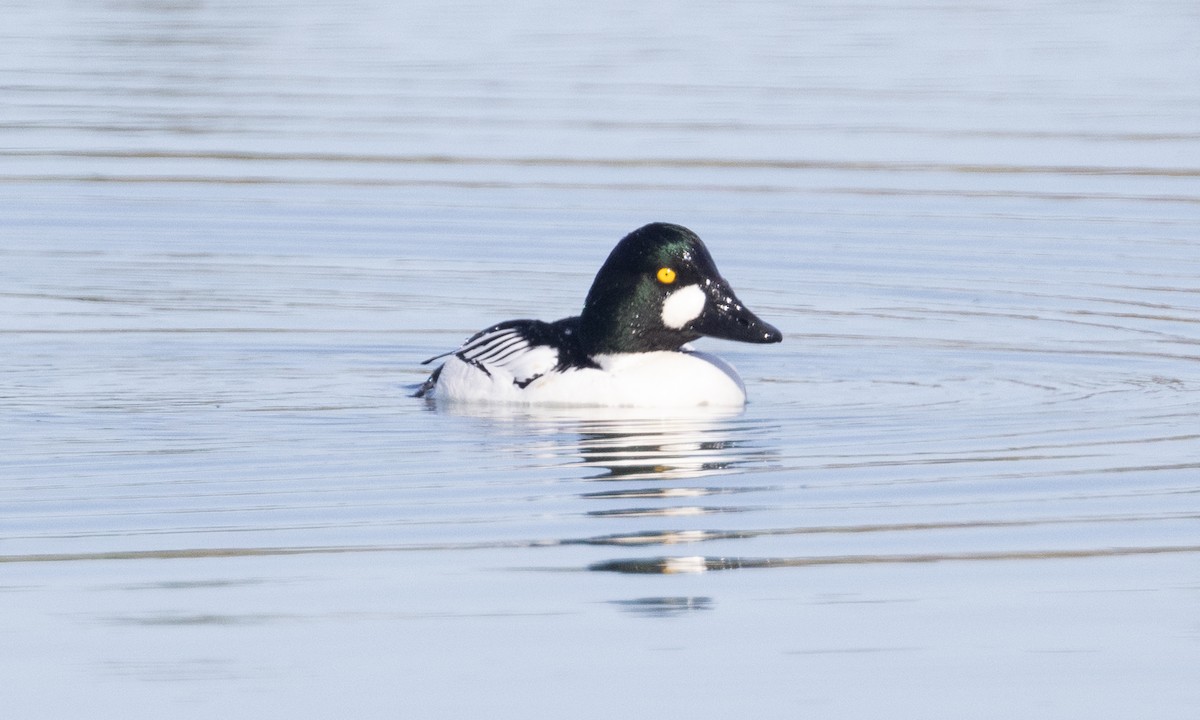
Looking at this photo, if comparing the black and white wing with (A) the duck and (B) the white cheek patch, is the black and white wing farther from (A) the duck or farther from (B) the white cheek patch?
(B) the white cheek patch

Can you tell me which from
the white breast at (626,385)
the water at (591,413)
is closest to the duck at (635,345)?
the white breast at (626,385)

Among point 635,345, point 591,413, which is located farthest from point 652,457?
point 635,345

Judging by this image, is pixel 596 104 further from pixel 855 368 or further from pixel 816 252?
pixel 855 368

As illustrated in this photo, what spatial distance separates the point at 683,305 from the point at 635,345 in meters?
0.29

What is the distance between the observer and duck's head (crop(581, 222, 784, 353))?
10812 millimetres

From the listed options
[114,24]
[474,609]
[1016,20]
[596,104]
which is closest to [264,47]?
[114,24]

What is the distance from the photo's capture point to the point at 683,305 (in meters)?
10.9

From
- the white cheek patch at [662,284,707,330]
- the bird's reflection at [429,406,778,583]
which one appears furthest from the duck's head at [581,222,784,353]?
the bird's reflection at [429,406,778,583]

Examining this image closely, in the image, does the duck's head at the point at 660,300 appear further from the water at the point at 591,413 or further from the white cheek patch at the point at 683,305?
the water at the point at 591,413

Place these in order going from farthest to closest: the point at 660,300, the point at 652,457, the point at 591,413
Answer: the point at 660,300, the point at 591,413, the point at 652,457

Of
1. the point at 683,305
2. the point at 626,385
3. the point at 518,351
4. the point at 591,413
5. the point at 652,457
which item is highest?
the point at 683,305

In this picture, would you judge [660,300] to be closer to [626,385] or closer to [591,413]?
[626,385]

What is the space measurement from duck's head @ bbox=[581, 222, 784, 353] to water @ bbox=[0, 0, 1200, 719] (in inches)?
18.4

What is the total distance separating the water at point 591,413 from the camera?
6.36 metres
